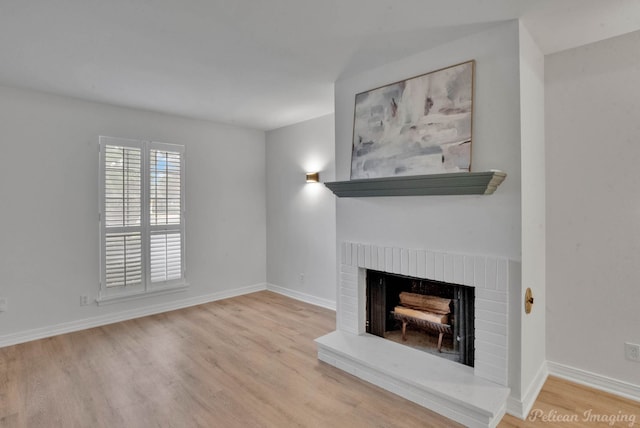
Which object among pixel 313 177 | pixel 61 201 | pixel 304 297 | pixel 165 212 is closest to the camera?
pixel 61 201

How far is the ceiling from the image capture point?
211 centimetres

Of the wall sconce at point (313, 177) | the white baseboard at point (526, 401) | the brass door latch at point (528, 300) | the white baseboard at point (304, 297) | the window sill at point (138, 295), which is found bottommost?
the white baseboard at point (526, 401)

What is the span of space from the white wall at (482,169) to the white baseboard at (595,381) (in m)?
0.80

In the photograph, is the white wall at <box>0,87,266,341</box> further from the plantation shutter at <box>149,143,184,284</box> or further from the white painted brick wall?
the white painted brick wall

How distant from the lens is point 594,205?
2.58 m

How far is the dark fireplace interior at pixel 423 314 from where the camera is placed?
2.60m

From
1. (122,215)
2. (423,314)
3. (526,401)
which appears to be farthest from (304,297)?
(526,401)

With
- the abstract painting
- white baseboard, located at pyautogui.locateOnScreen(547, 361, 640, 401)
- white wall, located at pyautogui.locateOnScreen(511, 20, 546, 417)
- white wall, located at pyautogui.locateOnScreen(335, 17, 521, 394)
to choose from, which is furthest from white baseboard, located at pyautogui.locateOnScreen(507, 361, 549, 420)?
the abstract painting

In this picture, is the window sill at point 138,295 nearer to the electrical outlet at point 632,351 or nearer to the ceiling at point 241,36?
the ceiling at point 241,36

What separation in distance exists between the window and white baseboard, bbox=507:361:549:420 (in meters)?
4.01

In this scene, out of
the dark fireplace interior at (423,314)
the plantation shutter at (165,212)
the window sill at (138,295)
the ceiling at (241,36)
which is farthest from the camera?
the plantation shutter at (165,212)

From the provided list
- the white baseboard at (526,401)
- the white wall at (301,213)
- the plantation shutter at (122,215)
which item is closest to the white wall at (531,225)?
the white baseboard at (526,401)

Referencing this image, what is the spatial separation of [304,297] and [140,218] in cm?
243

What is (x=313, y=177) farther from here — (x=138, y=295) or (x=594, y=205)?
(x=594, y=205)
